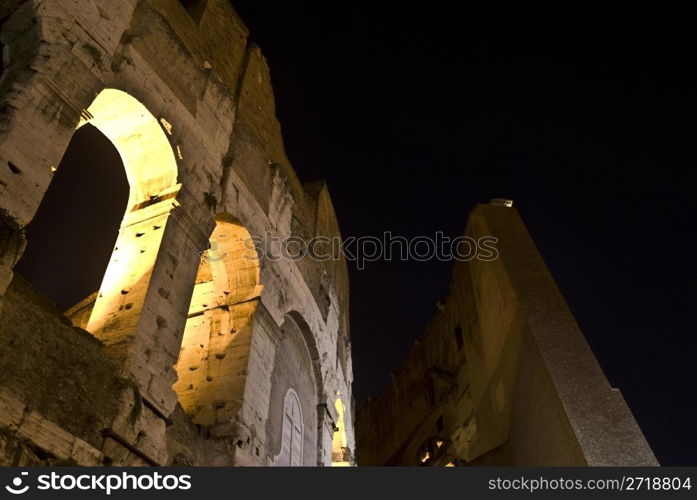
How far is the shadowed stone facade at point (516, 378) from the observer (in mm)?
6316

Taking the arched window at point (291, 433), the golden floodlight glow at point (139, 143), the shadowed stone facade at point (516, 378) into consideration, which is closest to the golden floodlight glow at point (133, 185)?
the golden floodlight glow at point (139, 143)

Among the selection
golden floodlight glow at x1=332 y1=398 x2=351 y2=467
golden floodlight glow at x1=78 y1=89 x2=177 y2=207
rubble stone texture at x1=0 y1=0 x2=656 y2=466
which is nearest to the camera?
rubble stone texture at x1=0 y1=0 x2=656 y2=466

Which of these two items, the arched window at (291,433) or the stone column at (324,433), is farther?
the stone column at (324,433)

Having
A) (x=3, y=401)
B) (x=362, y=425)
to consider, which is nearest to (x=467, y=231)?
(x=3, y=401)

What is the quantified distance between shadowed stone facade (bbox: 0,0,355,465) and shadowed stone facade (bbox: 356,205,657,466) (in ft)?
10.8

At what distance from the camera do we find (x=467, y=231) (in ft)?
38.3

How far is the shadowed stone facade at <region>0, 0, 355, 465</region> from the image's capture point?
5059 millimetres

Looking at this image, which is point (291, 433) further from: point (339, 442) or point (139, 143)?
point (139, 143)

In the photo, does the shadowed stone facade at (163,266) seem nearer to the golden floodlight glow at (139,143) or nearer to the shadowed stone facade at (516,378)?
the golden floodlight glow at (139,143)

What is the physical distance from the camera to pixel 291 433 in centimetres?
976

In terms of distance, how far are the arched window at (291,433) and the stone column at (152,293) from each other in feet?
10.4

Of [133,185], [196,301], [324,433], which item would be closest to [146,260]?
[133,185]

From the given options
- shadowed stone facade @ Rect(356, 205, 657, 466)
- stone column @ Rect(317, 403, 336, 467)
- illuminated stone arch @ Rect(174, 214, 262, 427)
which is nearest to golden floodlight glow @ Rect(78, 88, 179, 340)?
illuminated stone arch @ Rect(174, 214, 262, 427)

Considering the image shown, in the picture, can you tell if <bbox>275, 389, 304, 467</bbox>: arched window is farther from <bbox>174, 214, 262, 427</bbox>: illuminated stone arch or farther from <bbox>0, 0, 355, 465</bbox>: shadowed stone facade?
<bbox>174, 214, 262, 427</bbox>: illuminated stone arch
